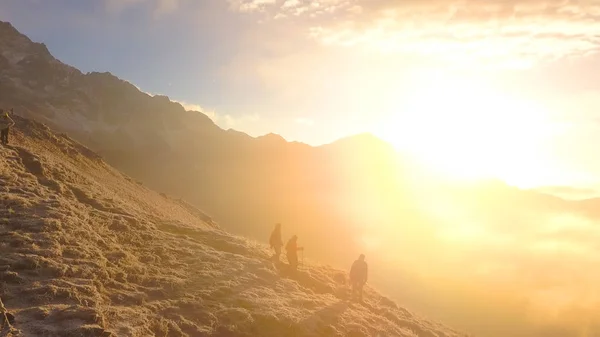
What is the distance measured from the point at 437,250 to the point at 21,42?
131391mm

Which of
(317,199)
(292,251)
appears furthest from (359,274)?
(317,199)

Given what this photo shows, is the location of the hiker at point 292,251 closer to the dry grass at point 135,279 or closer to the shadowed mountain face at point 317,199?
the dry grass at point 135,279

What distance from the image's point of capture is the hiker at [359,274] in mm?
21984

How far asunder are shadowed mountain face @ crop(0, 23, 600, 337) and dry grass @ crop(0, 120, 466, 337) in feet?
145

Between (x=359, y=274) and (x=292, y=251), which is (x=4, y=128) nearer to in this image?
(x=292, y=251)

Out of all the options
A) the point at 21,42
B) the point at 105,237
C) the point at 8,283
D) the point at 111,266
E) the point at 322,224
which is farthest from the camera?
the point at 21,42

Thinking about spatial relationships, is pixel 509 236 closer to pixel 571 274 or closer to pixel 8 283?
pixel 571 274

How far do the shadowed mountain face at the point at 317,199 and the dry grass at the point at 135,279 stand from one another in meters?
44.1

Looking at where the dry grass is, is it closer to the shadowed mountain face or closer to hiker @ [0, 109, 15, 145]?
hiker @ [0, 109, 15, 145]

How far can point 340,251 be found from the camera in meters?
81.1

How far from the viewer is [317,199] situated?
11481cm

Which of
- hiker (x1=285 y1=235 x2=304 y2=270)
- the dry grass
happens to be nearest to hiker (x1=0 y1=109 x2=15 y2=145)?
the dry grass

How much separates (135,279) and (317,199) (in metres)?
100.0

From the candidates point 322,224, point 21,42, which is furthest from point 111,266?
point 21,42
